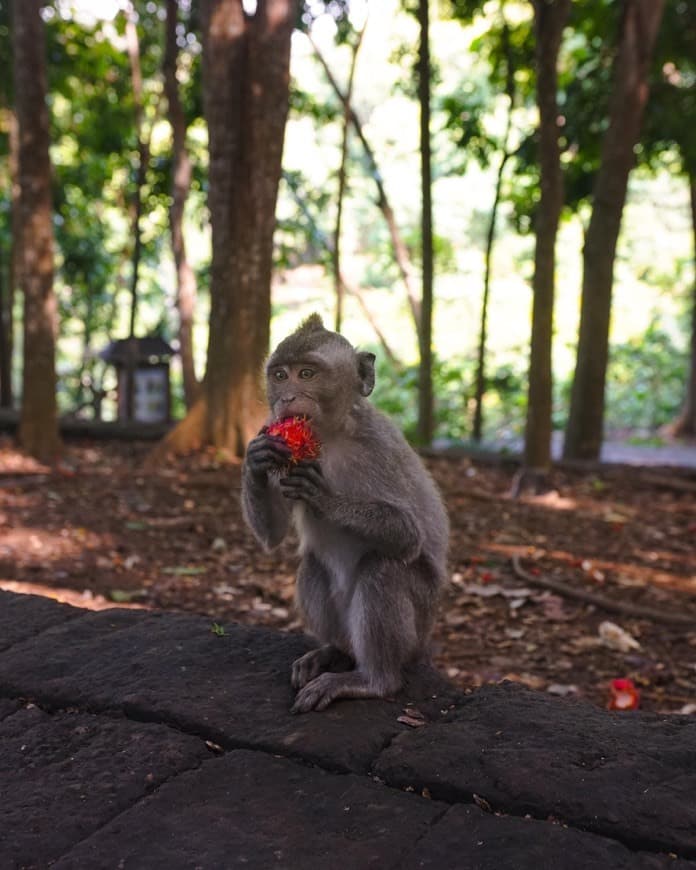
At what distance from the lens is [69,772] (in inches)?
97.8

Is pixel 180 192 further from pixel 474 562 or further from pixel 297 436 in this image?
pixel 297 436

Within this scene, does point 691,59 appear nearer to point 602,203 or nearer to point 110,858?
point 602,203

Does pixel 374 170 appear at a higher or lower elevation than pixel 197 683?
higher

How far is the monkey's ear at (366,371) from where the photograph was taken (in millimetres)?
3344

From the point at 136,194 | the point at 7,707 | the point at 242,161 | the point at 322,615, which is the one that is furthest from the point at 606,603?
the point at 136,194

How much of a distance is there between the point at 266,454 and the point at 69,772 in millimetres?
1084

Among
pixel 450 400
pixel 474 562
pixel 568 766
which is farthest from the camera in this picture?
pixel 450 400

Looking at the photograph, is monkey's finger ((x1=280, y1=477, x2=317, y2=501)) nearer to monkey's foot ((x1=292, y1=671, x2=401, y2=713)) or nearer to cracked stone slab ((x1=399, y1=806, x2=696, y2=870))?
monkey's foot ((x1=292, y1=671, x2=401, y2=713))

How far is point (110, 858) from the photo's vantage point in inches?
81.4

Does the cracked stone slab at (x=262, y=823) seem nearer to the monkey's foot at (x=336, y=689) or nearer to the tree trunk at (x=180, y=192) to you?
the monkey's foot at (x=336, y=689)

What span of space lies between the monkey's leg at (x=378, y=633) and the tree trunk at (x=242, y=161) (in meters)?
5.74

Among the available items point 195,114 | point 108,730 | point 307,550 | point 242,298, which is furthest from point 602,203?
point 108,730

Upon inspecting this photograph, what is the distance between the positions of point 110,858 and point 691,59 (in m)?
12.0

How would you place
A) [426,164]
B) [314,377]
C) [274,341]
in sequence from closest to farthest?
[314,377]
[274,341]
[426,164]
